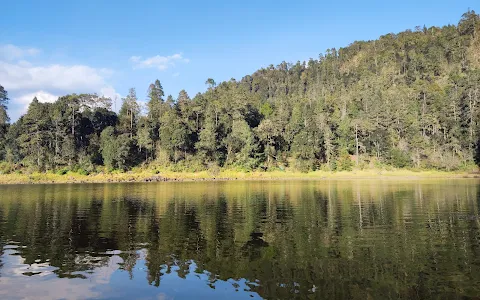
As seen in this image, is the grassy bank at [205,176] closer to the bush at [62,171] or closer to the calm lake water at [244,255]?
the bush at [62,171]

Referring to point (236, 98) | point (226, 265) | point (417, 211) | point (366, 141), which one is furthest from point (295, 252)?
point (236, 98)

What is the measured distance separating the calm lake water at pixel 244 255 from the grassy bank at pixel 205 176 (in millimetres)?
60459

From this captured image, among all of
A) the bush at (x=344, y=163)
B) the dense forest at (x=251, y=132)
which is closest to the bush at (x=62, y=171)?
the dense forest at (x=251, y=132)

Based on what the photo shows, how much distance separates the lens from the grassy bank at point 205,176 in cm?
8651

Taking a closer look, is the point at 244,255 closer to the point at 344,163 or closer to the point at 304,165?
the point at 304,165

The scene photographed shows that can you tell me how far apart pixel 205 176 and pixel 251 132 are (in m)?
18.3

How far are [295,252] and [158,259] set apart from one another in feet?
21.4

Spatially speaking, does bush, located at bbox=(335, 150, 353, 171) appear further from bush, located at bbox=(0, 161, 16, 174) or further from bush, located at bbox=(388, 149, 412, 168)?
bush, located at bbox=(0, 161, 16, 174)

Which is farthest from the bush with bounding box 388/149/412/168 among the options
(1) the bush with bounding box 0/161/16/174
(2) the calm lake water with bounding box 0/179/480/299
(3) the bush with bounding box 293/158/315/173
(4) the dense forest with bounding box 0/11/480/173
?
(1) the bush with bounding box 0/161/16/174

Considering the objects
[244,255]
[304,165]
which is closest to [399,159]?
[304,165]

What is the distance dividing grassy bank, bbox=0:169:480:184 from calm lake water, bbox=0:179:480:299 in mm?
60459

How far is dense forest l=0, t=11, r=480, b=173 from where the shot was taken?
95.4m

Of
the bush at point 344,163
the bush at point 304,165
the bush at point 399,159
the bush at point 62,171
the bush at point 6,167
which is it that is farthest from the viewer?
the bush at point 344,163

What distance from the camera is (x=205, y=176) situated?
93125mm
